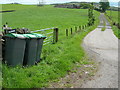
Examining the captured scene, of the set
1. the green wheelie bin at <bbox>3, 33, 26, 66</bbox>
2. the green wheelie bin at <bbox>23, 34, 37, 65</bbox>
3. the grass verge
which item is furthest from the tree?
the green wheelie bin at <bbox>3, 33, 26, 66</bbox>

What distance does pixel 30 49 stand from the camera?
22.6ft

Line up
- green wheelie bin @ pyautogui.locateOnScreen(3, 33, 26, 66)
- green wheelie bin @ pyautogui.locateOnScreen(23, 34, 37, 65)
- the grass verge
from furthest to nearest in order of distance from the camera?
green wheelie bin @ pyautogui.locateOnScreen(23, 34, 37, 65) → green wheelie bin @ pyautogui.locateOnScreen(3, 33, 26, 66) → the grass verge

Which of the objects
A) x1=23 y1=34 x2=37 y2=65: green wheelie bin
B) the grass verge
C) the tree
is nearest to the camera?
the grass verge

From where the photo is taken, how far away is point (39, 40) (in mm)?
7336

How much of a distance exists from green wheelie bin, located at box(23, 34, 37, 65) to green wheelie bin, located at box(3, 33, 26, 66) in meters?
0.35

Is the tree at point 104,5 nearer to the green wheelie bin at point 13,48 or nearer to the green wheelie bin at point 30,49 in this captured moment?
the green wheelie bin at point 30,49

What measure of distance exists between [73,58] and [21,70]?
3.53 m

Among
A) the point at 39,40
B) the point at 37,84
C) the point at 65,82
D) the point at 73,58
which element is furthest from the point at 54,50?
the point at 37,84

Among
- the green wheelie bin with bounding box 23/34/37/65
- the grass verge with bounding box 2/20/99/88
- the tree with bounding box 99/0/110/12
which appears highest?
the tree with bounding box 99/0/110/12

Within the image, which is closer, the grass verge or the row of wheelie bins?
the grass verge

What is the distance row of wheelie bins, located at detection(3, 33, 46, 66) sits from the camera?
6.24 metres

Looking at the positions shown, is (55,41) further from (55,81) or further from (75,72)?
(55,81)

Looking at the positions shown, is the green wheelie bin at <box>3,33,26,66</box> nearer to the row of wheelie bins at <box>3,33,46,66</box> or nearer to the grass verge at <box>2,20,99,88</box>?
the row of wheelie bins at <box>3,33,46,66</box>

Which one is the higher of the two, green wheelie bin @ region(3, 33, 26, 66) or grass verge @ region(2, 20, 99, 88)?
green wheelie bin @ region(3, 33, 26, 66)
